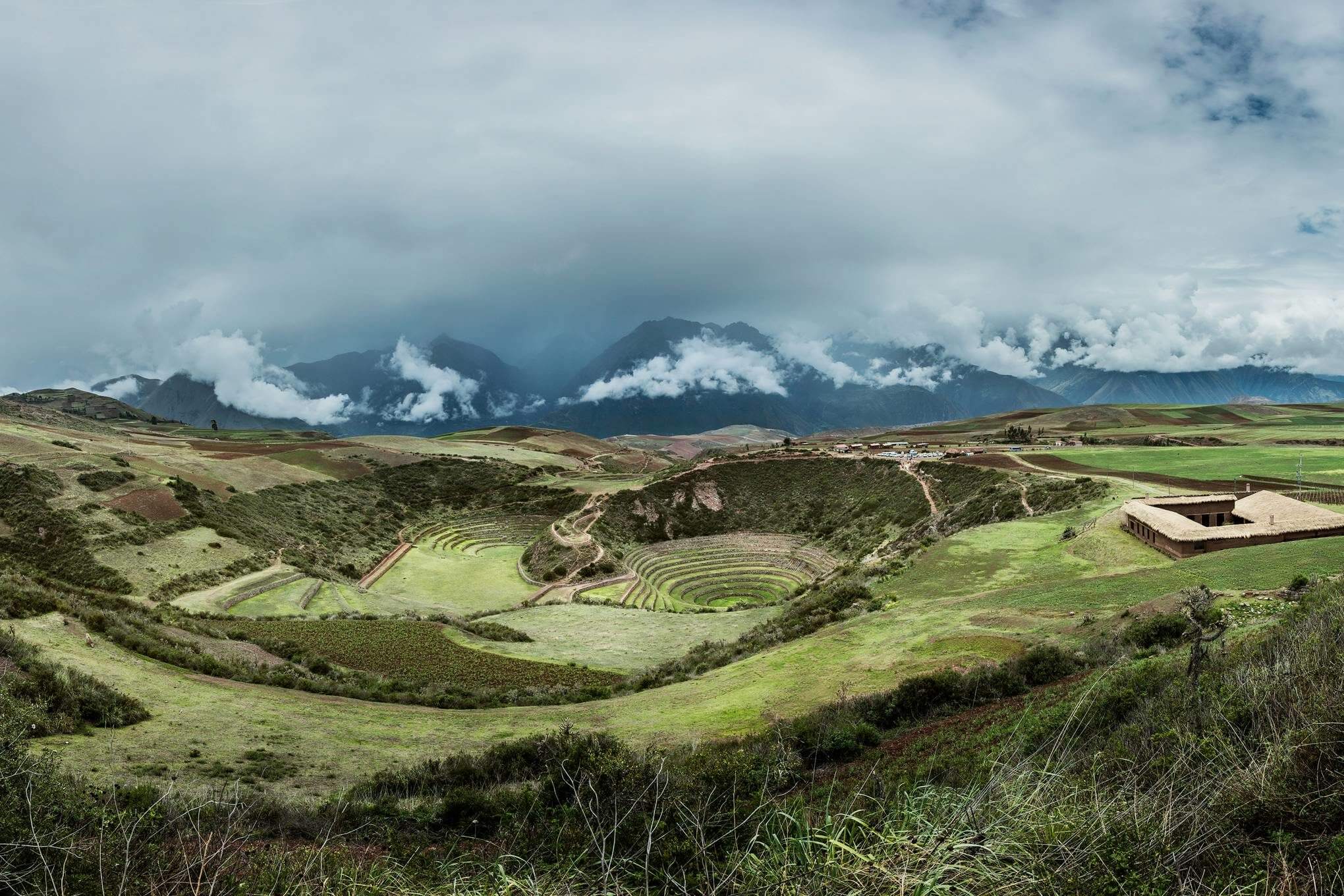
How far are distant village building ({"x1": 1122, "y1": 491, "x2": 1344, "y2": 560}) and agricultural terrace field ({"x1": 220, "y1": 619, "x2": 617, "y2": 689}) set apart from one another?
2176cm

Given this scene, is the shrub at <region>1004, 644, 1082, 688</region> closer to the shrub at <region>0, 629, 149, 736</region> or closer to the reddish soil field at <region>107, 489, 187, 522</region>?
the shrub at <region>0, 629, 149, 736</region>

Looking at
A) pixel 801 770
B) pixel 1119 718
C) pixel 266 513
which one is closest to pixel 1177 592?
pixel 1119 718

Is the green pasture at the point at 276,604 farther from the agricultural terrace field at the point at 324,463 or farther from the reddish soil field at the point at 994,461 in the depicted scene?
the reddish soil field at the point at 994,461

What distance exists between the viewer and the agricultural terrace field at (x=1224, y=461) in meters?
41.5

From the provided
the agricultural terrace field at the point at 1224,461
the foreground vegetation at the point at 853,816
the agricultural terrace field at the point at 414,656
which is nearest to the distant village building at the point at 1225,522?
the foreground vegetation at the point at 853,816

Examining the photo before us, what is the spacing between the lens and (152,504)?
137 feet

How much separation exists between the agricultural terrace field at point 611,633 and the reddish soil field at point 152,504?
81.0 ft

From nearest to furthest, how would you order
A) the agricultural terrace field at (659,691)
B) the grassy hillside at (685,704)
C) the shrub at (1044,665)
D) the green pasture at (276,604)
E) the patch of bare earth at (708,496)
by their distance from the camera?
the grassy hillside at (685,704), the agricultural terrace field at (659,691), the shrub at (1044,665), the green pasture at (276,604), the patch of bare earth at (708,496)

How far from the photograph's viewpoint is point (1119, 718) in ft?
26.4

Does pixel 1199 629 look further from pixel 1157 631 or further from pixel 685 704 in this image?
pixel 685 704

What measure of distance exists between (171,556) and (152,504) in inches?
330

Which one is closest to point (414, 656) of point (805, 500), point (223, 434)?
point (805, 500)

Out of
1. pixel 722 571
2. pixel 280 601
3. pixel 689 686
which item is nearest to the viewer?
pixel 689 686

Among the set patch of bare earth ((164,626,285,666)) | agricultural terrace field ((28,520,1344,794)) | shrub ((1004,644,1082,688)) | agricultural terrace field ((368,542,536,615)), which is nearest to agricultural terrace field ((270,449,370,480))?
agricultural terrace field ((368,542,536,615))
